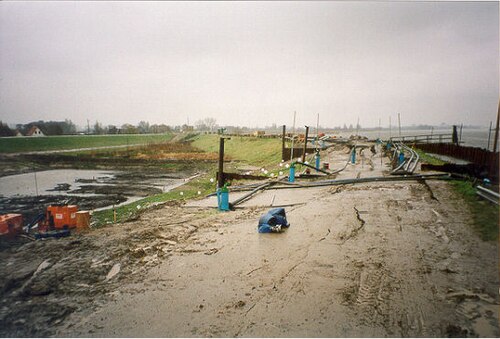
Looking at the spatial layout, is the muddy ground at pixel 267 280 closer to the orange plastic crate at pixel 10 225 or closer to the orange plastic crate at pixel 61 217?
the orange plastic crate at pixel 61 217

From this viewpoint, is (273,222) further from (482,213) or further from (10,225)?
(10,225)

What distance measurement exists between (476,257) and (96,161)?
1629 inches

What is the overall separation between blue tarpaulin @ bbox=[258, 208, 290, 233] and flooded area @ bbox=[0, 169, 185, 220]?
1270 cm

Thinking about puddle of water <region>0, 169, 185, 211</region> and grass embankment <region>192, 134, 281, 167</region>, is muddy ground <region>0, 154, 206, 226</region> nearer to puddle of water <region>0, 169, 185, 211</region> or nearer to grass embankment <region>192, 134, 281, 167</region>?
puddle of water <region>0, 169, 185, 211</region>

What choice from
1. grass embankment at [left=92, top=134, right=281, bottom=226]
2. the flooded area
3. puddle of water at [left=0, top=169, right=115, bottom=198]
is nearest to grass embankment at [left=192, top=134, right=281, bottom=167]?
grass embankment at [left=92, top=134, right=281, bottom=226]

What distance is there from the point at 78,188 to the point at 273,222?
2064cm

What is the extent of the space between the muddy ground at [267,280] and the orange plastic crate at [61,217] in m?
2.70

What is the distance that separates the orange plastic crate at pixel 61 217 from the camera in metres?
8.98

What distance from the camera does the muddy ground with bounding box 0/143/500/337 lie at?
3.43m

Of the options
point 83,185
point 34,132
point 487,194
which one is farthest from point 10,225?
point 34,132

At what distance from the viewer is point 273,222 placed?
6590mm

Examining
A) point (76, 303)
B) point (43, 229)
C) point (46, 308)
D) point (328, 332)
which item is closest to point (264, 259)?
point (328, 332)

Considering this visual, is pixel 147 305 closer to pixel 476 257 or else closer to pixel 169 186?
pixel 476 257

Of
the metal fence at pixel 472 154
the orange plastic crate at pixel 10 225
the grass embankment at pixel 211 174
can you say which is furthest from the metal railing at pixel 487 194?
the orange plastic crate at pixel 10 225
